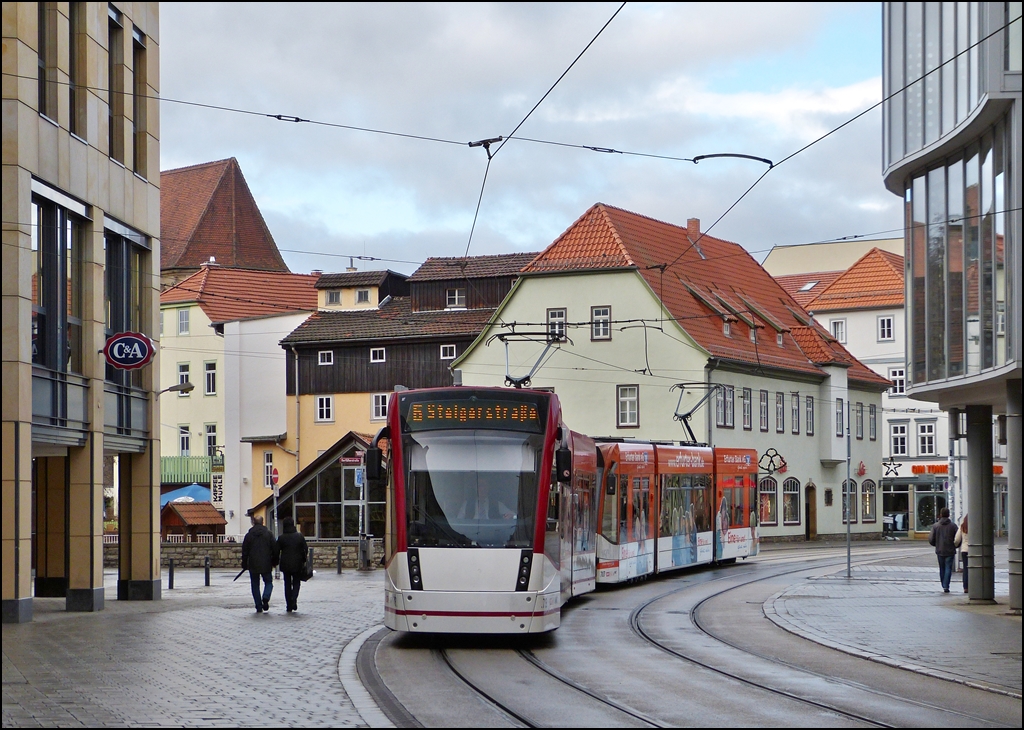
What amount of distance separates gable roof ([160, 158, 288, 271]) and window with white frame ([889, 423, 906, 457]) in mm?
36993

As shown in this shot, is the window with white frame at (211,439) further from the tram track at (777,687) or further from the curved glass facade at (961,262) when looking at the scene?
the curved glass facade at (961,262)

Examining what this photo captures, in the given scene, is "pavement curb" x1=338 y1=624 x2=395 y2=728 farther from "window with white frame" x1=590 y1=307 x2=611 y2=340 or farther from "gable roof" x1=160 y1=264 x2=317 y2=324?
"gable roof" x1=160 y1=264 x2=317 y2=324

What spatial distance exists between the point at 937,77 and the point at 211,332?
5130 cm

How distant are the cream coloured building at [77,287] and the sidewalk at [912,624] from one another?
11378 mm

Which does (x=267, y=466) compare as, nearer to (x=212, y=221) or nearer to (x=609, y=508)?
(x=212, y=221)

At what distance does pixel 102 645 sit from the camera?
17.8 metres

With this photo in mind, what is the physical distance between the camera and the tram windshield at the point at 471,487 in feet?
57.1

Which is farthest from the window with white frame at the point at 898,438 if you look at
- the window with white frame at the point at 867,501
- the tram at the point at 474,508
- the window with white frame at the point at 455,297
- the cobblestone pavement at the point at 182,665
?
the tram at the point at 474,508

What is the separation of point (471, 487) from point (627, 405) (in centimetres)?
3842

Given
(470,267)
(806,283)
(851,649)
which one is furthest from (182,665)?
(806,283)

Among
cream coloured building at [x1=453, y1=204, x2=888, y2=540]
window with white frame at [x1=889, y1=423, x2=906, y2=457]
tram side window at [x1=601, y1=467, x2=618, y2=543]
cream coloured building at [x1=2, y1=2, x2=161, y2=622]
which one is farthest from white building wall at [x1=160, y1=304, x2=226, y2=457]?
tram side window at [x1=601, y1=467, x2=618, y2=543]

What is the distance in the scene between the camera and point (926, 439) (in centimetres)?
7206

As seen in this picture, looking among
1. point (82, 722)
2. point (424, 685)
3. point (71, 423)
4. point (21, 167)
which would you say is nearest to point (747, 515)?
point (71, 423)

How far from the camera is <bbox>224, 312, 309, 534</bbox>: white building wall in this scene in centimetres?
6819
